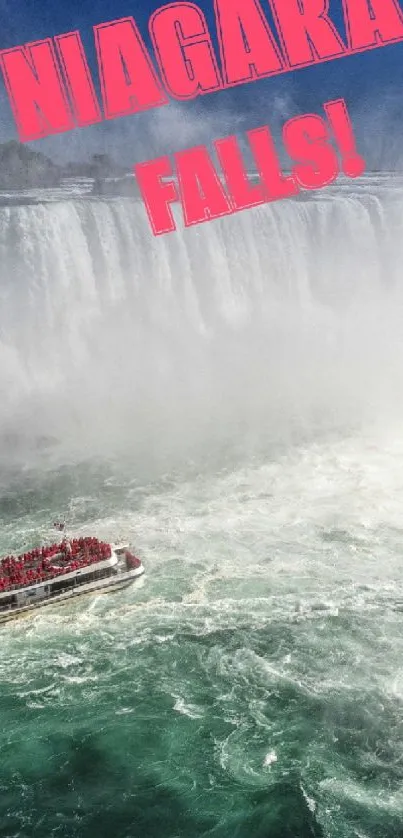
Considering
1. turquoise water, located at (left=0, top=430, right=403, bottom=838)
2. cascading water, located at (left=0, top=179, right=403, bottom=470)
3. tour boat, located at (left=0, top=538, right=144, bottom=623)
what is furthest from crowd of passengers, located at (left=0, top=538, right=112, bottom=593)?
cascading water, located at (left=0, top=179, right=403, bottom=470)

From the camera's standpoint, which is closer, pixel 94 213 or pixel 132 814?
pixel 132 814

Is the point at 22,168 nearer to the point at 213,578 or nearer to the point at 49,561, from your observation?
the point at 49,561

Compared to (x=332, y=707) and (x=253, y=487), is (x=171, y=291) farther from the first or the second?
(x=332, y=707)

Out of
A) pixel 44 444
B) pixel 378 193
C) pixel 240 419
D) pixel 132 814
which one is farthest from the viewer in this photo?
pixel 378 193

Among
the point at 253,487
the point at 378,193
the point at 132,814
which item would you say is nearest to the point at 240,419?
the point at 253,487

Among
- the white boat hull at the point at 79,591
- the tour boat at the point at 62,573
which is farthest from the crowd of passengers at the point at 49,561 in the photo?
the white boat hull at the point at 79,591

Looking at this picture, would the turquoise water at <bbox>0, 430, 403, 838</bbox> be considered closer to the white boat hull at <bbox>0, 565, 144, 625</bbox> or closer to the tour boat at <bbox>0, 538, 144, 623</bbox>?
the white boat hull at <bbox>0, 565, 144, 625</bbox>

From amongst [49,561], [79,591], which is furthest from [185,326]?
[79,591]

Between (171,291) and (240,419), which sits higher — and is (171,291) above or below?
above
